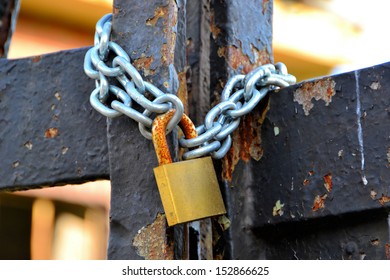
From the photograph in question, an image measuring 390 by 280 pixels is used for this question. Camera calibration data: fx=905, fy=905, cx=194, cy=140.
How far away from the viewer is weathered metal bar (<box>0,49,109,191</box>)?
984 mm

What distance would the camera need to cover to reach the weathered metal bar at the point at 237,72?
1.00m

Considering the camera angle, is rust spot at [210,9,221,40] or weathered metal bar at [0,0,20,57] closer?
rust spot at [210,9,221,40]

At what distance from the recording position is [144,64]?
3.10 feet

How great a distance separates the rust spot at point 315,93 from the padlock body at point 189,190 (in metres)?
0.14

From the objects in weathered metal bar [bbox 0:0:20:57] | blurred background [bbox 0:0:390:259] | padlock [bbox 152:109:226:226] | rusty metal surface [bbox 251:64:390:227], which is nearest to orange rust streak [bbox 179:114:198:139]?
padlock [bbox 152:109:226:226]

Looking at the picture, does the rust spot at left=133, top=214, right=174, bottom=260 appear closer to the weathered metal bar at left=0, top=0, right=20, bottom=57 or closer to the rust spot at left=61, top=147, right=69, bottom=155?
the rust spot at left=61, top=147, right=69, bottom=155

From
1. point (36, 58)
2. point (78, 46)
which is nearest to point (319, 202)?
point (36, 58)

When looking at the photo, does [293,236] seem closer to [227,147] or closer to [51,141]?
[227,147]

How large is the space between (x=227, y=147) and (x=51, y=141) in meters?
0.20

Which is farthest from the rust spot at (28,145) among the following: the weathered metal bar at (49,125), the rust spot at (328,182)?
the rust spot at (328,182)

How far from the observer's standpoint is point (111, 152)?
946 mm

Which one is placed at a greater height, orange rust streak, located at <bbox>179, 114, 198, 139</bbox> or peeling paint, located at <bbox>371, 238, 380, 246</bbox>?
orange rust streak, located at <bbox>179, 114, 198, 139</bbox>

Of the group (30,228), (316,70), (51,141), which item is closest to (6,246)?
(30,228)

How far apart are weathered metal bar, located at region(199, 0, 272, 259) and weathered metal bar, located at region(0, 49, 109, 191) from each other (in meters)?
0.13
